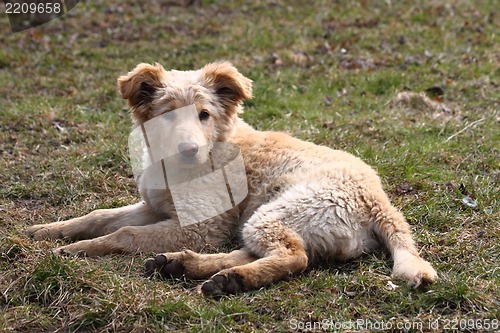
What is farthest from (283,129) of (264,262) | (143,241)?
(264,262)

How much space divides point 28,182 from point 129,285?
2.59 metres

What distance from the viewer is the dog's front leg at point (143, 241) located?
16.4 ft

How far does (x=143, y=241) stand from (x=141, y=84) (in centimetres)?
128

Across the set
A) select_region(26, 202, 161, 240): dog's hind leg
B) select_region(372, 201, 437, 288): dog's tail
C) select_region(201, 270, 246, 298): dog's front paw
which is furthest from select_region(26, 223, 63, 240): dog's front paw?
select_region(372, 201, 437, 288): dog's tail

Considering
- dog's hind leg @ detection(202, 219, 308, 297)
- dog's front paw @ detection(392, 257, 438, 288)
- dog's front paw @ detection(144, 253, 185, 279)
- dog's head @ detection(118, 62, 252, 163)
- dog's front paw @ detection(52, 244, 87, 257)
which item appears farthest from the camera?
dog's head @ detection(118, 62, 252, 163)

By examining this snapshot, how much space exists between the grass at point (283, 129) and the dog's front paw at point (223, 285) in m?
0.08

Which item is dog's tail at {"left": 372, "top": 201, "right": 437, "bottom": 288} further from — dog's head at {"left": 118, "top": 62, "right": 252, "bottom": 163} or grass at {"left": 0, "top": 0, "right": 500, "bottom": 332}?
dog's head at {"left": 118, "top": 62, "right": 252, "bottom": 163}

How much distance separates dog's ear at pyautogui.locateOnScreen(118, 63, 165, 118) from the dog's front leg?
102 centimetres

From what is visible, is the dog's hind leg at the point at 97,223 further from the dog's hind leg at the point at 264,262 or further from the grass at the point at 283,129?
the dog's hind leg at the point at 264,262

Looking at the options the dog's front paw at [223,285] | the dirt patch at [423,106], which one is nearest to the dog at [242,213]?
the dog's front paw at [223,285]

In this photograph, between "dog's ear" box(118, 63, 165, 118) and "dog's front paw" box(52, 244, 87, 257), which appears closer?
"dog's front paw" box(52, 244, 87, 257)

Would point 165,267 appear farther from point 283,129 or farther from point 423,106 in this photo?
point 423,106

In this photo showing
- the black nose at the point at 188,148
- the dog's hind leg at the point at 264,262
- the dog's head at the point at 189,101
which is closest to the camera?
the dog's hind leg at the point at 264,262

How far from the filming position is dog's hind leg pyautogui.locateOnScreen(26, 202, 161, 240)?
5.35 metres
